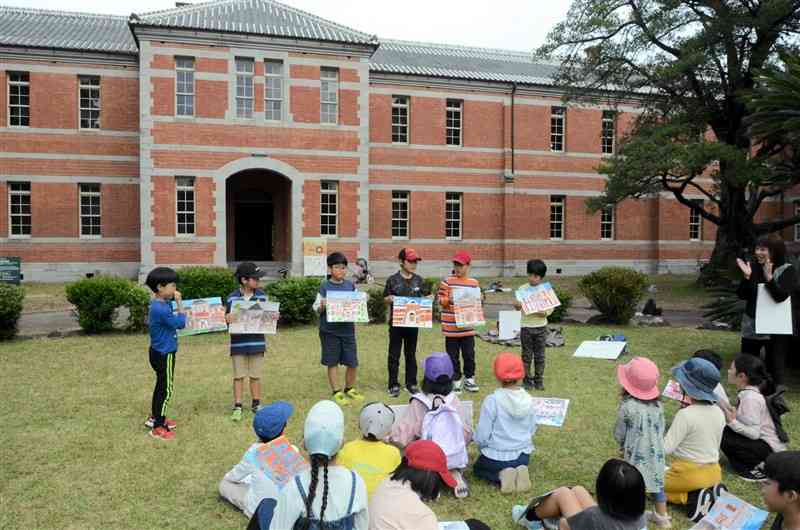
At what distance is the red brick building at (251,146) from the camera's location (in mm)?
22047

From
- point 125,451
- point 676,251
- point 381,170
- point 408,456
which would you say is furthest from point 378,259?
point 408,456

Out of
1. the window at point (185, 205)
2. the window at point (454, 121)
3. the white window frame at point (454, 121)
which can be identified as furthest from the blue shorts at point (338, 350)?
the window at point (454, 121)

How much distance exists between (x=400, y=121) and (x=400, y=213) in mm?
4043

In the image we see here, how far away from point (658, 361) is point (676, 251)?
2308cm

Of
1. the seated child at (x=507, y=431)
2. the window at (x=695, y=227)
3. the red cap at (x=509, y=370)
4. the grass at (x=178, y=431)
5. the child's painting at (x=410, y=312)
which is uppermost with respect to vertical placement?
the window at (x=695, y=227)

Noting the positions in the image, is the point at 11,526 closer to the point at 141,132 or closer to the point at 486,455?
the point at 486,455

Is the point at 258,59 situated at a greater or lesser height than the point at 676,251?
greater

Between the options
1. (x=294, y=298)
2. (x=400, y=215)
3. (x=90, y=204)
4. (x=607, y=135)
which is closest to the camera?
(x=294, y=298)

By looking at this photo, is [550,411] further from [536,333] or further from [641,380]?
[536,333]

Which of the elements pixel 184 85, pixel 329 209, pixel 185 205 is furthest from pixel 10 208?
pixel 329 209

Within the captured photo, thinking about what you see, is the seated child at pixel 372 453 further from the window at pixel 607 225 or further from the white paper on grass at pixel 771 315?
the window at pixel 607 225

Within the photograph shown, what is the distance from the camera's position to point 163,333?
6109 mm

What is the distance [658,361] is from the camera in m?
10.1

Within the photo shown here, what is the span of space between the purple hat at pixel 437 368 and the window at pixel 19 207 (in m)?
23.3
